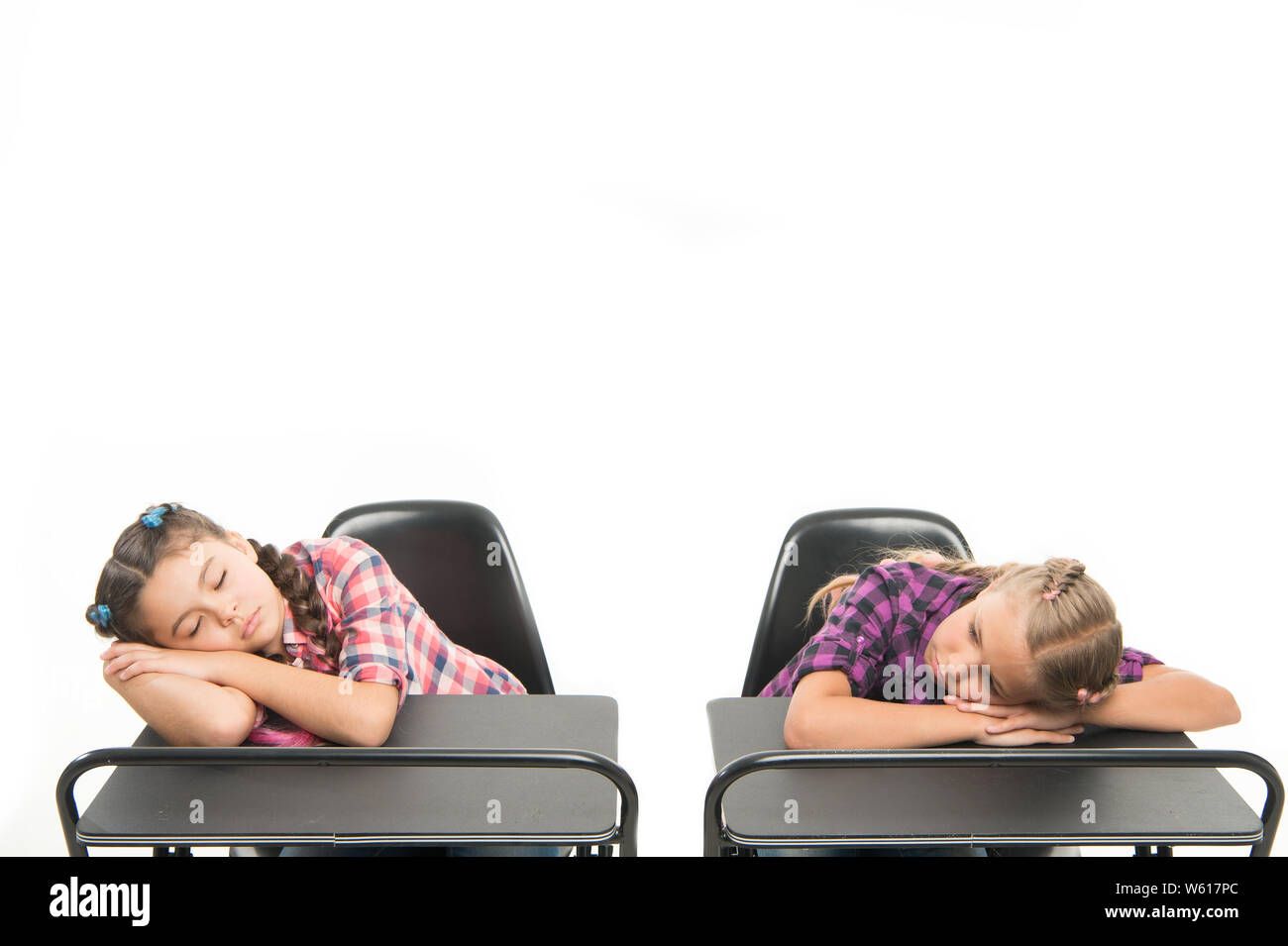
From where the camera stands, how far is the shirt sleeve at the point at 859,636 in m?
1.75

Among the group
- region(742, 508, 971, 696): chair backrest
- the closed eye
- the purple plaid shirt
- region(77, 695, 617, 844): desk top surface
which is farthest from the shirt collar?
region(742, 508, 971, 696): chair backrest

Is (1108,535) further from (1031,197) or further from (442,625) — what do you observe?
(442,625)

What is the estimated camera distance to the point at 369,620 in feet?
5.79

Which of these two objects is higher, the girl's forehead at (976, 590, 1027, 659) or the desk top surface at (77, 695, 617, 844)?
the girl's forehead at (976, 590, 1027, 659)

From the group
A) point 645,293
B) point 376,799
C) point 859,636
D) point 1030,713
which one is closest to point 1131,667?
point 1030,713

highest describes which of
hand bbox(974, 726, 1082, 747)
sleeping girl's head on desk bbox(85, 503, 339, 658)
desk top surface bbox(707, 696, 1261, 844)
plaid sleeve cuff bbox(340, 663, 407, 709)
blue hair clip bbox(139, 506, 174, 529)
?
blue hair clip bbox(139, 506, 174, 529)

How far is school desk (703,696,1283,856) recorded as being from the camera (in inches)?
54.9

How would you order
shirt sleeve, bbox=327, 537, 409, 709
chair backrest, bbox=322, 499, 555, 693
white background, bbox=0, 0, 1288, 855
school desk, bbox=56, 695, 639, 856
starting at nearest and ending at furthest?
1. school desk, bbox=56, 695, 639, 856
2. shirt sleeve, bbox=327, 537, 409, 709
3. chair backrest, bbox=322, 499, 555, 693
4. white background, bbox=0, 0, 1288, 855

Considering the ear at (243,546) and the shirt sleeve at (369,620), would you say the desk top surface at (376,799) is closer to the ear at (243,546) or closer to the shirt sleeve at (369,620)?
the shirt sleeve at (369,620)

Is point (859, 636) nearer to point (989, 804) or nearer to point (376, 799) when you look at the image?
point (989, 804)

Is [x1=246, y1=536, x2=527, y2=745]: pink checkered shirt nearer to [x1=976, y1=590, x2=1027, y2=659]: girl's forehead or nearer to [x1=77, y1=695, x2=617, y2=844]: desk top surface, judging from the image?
[x1=77, y1=695, x2=617, y2=844]: desk top surface

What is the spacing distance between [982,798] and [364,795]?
31.6 inches

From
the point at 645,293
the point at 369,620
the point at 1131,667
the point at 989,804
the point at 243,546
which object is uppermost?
the point at 645,293

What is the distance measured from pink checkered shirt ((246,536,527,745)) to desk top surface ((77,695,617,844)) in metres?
0.13
